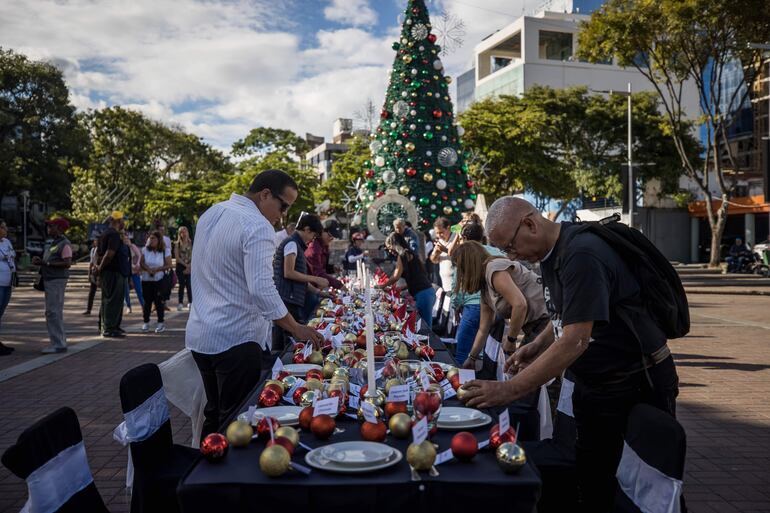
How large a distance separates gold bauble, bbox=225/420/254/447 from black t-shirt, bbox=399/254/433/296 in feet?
20.7

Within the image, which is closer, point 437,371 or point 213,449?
A: point 213,449

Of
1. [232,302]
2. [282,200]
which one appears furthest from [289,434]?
[282,200]

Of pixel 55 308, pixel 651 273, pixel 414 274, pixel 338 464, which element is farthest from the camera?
pixel 55 308

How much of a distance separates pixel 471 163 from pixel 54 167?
25.4m

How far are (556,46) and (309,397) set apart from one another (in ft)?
207

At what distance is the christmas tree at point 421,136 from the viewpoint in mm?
20219

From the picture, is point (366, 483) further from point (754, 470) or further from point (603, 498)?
point (754, 470)

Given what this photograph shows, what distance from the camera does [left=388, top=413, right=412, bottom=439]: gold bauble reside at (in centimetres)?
266

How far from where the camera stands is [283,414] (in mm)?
2977

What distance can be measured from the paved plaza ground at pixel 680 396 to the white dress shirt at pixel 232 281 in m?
1.38

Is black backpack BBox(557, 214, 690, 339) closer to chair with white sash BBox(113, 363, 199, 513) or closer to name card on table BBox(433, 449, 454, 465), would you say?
name card on table BBox(433, 449, 454, 465)

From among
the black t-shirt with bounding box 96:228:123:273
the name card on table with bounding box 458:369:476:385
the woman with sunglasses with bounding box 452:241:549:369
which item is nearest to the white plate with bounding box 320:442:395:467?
the name card on table with bounding box 458:369:476:385

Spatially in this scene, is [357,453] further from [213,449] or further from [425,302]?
[425,302]

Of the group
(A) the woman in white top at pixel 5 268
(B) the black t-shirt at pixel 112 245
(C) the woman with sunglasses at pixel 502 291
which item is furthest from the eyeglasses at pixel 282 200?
(B) the black t-shirt at pixel 112 245
